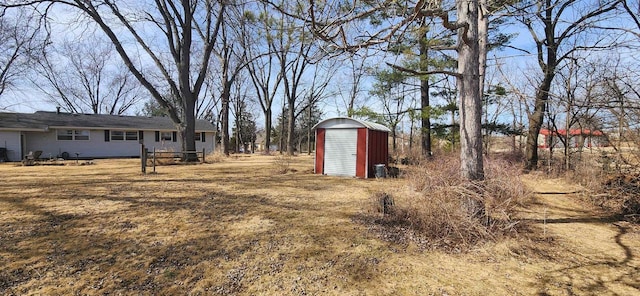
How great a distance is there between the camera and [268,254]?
3.53 meters

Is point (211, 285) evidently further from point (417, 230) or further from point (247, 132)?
point (247, 132)

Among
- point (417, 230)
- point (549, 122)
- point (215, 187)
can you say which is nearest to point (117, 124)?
point (215, 187)

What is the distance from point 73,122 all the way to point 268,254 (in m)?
21.9

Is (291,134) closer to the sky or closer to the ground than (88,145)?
closer to the sky

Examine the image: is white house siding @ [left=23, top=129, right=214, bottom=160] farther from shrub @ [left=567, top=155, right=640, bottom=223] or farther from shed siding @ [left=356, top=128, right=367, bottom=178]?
shrub @ [left=567, top=155, right=640, bottom=223]

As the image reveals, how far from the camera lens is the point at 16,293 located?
2684 millimetres

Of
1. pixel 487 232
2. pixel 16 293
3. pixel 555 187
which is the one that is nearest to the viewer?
pixel 16 293

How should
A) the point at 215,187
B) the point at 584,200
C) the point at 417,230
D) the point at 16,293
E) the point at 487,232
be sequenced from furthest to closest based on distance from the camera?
the point at 215,187 → the point at 584,200 → the point at 417,230 → the point at 487,232 → the point at 16,293

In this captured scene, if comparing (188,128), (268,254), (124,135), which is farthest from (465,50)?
(124,135)

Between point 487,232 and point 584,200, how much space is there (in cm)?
442

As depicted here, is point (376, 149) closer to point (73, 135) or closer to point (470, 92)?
point (470, 92)

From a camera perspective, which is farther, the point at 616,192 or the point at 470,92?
the point at 616,192

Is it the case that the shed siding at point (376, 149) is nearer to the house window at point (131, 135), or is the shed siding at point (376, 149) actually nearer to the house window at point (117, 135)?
the house window at point (131, 135)

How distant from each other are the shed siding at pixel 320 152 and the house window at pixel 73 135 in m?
16.9
